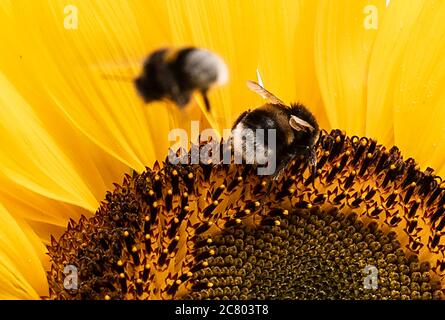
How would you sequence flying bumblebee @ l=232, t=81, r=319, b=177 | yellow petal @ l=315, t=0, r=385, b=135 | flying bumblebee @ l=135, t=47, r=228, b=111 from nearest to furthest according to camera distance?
flying bumblebee @ l=135, t=47, r=228, b=111 < flying bumblebee @ l=232, t=81, r=319, b=177 < yellow petal @ l=315, t=0, r=385, b=135

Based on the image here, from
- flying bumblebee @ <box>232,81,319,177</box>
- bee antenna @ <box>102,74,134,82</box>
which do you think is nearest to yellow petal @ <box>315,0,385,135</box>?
flying bumblebee @ <box>232,81,319,177</box>

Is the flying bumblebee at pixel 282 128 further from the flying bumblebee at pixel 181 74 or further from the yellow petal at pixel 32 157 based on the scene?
the yellow petal at pixel 32 157

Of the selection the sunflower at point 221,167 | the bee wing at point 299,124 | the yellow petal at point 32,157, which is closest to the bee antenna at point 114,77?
the sunflower at point 221,167

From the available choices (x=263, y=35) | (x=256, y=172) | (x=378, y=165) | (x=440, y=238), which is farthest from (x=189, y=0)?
(x=440, y=238)

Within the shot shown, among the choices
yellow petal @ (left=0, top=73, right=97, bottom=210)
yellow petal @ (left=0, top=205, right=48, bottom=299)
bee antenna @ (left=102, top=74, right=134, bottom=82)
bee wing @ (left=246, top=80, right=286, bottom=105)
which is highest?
bee antenna @ (left=102, top=74, right=134, bottom=82)

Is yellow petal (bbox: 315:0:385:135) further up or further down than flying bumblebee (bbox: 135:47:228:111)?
further up

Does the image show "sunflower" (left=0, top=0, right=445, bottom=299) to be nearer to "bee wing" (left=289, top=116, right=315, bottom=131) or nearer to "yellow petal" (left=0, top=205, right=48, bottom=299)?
"yellow petal" (left=0, top=205, right=48, bottom=299)

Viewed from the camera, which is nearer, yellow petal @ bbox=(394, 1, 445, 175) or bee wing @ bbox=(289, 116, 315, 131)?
bee wing @ bbox=(289, 116, 315, 131)

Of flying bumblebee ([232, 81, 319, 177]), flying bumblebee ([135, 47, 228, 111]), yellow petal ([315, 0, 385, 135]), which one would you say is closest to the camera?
flying bumblebee ([135, 47, 228, 111])
